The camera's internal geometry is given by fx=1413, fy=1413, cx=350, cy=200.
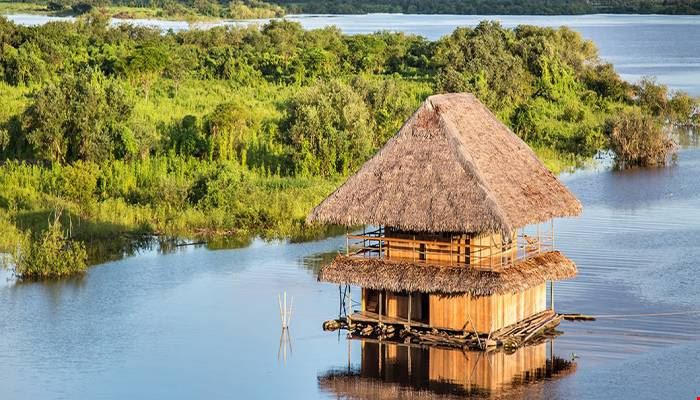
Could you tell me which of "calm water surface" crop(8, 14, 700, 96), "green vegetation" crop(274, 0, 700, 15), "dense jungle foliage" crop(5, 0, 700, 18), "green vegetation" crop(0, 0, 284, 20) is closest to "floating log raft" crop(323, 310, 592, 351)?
"calm water surface" crop(8, 14, 700, 96)

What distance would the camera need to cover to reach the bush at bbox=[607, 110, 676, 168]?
170 ft

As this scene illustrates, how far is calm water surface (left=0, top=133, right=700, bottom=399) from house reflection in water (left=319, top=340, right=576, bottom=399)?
0.15m

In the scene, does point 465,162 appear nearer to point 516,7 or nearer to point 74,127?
point 74,127

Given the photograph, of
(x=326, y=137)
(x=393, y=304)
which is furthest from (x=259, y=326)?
(x=326, y=137)

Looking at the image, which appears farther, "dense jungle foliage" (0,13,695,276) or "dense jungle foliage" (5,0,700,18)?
"dense jungle foliage" (5,0,700,18)

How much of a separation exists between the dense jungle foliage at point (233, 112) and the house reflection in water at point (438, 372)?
13.0m

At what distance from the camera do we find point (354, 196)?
28422mm

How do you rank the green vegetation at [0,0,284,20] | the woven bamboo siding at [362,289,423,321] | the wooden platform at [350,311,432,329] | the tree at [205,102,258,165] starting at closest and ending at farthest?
the wooden platform at [350,311,432,329] < the woven bamboo siding at [362,289,423,321] < the tree at [205,102,258,165] < the green vegetation at [0,0,284,20]

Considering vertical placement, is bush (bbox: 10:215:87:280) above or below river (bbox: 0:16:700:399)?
above

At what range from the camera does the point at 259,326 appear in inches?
1171

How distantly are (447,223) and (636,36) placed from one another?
397ft

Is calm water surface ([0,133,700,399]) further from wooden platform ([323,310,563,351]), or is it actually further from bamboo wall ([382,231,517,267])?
bamboo wall ([382,231,517,267])

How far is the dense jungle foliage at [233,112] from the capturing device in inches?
1615

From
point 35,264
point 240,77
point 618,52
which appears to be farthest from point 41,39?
point 618,52
